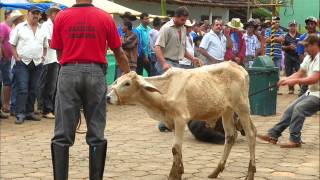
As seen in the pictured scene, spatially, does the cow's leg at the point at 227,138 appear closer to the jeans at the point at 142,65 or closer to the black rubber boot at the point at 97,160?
the black rubber boot at the point at 97,160

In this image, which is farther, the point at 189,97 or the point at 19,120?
the point at 19,120

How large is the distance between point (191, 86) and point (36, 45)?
5.31 m

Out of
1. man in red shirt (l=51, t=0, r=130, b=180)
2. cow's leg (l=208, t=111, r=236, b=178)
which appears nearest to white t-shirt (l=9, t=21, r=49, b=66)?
cow's leg (l=208, t=111, r=236, b=178)

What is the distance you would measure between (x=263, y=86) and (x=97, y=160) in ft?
25.5

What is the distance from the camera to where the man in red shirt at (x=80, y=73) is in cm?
571

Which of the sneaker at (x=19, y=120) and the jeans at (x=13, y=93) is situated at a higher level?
the jeans at (x=13, y=93)

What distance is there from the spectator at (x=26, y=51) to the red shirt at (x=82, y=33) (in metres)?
5.84

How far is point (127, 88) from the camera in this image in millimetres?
6715

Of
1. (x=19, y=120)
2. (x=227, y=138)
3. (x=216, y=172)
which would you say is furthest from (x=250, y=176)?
(x=19, y=120)

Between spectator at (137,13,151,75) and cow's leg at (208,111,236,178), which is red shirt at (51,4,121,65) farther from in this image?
spectator at (137,13,151,75)

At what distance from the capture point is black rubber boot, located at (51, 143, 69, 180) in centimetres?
579

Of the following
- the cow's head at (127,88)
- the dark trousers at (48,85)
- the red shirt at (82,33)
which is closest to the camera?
the red shirt at (82,33)

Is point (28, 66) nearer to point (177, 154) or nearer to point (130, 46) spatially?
point (130, 46)

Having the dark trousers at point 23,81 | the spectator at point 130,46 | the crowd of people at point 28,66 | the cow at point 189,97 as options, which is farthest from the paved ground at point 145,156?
the spectator at point 130,46
